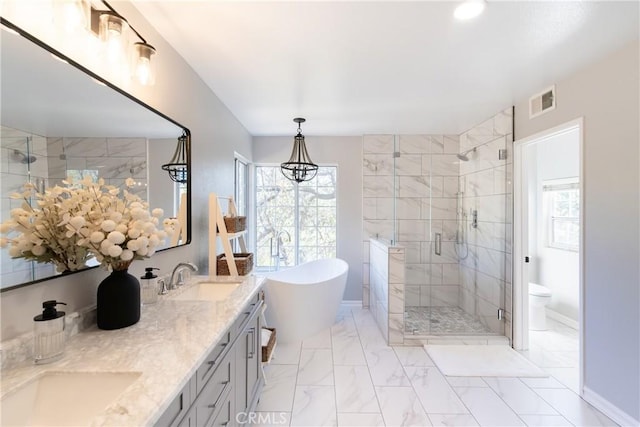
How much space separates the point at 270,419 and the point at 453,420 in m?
1.26

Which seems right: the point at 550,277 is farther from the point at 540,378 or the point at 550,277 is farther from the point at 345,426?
the point at 345,426

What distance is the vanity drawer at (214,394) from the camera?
1117mm

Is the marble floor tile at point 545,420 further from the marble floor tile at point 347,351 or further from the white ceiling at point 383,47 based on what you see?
the white ceiling at point 383,47

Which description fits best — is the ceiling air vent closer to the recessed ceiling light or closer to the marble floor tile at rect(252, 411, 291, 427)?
the recessed ceiling light

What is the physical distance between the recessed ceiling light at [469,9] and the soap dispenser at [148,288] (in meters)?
2.21

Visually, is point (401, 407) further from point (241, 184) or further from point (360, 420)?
point (241, 184)

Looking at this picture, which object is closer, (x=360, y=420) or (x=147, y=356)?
(x=147, y=356)

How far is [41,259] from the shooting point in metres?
1.04

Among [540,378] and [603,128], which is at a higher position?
[603,128]

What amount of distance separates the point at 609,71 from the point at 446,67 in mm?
1086

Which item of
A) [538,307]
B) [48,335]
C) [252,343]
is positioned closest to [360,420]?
[252,343]

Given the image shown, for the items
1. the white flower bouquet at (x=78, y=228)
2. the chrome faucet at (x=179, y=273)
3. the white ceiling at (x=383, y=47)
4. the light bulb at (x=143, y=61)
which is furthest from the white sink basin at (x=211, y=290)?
the white ceiling at (x=383, y=47)

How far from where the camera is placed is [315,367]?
2.72 meters

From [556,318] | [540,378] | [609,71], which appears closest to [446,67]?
[609,71]
